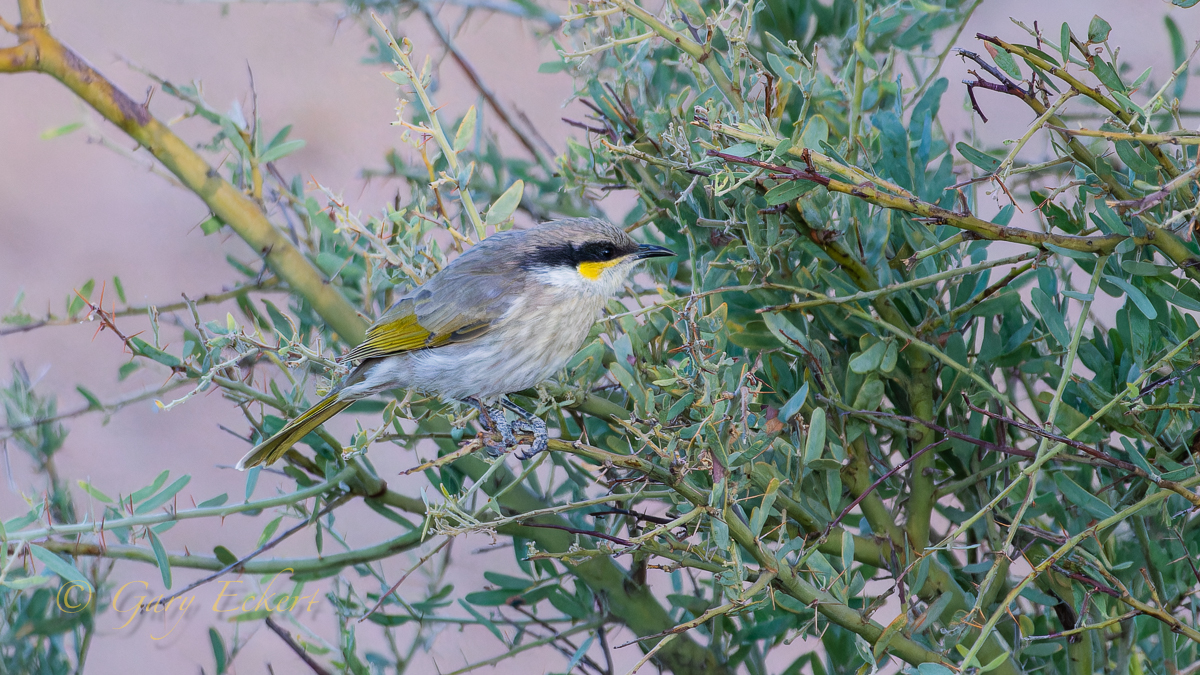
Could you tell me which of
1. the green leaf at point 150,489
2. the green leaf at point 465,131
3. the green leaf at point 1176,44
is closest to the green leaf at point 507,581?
the green leaf at point 150,489

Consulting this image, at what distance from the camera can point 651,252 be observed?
116 centimetres

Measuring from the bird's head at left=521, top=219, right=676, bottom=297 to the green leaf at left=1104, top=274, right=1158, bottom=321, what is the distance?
0.45 m

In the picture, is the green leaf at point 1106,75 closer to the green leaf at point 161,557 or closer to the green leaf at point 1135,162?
the green leaf at point 1135,162

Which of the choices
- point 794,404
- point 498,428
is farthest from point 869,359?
point 498,428

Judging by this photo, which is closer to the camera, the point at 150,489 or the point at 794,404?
the point at 794,404

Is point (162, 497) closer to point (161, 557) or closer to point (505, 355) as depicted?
point (161, 557)

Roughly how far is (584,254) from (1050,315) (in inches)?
25.9

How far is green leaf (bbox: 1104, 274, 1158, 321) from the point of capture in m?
0.72

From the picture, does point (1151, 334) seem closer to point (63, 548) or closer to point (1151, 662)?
point (1151, 662)

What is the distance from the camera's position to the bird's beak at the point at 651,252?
110 centimetres

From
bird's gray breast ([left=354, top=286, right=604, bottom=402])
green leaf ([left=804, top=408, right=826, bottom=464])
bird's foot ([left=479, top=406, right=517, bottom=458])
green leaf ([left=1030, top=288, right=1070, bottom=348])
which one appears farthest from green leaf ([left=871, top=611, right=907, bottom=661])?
bird's gray breast ([left=354, top=286, right=604, bottom=402])

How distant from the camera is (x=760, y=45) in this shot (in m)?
1.19

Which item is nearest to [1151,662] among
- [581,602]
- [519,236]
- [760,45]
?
[581,602]

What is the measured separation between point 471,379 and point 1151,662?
83 cm
